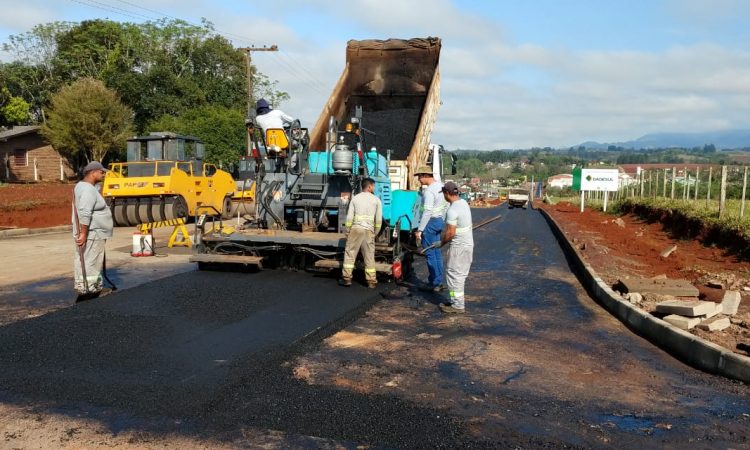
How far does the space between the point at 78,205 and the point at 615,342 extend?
6.11 m

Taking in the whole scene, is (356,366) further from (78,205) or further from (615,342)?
(78,205)

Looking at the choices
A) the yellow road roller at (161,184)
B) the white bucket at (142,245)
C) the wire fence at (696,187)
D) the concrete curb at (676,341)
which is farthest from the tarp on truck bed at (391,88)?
the wire fence at (696,187)

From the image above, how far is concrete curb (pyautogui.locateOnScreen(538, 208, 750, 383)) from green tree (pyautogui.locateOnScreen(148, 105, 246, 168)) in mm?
30234

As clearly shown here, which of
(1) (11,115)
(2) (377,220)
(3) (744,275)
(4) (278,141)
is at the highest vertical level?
(1) (11,115)

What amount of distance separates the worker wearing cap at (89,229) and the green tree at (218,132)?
28846 millimetres

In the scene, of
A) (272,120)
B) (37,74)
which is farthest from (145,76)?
(272,120)

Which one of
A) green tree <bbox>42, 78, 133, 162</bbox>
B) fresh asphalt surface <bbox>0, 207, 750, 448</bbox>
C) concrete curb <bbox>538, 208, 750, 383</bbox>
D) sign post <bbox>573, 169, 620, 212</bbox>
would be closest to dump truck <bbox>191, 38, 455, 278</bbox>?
fresh asphalt surface <bbox>0, 207, 750, 448</bbox>

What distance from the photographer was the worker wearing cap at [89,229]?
688cm

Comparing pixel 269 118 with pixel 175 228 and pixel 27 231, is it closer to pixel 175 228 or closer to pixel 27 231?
pixel 175 228

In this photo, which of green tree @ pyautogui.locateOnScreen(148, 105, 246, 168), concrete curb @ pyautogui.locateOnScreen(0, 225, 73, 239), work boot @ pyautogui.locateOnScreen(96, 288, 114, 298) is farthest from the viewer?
green tree @ pyautogui.locateOnScreen(148, 105, 246, 168)

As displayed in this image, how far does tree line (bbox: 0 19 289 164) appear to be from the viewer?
3800 cm

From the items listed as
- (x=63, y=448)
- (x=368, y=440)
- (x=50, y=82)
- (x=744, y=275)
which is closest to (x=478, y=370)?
(x=368, y=440)

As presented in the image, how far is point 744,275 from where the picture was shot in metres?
10.6

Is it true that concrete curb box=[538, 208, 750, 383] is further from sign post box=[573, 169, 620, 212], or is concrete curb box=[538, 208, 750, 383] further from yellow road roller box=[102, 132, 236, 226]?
sign post box=[573, 169, 620, 212]
